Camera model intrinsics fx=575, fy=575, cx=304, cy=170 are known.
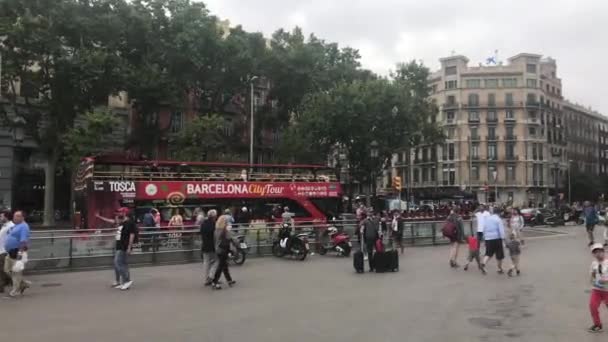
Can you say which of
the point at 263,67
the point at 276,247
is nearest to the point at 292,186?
the point at 276,247

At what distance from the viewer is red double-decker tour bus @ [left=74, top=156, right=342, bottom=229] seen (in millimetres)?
24188

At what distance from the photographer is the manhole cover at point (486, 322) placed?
870 centimetres

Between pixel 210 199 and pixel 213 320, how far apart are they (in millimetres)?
17968

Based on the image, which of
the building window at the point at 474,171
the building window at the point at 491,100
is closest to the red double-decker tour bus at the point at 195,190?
the building window at the point at 474,171

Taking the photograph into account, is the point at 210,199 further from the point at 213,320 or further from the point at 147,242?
the point at 213,320

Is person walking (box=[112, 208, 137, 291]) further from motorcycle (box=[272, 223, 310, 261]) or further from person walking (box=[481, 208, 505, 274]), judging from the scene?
person walking (box=[481, 208, 505, 274])

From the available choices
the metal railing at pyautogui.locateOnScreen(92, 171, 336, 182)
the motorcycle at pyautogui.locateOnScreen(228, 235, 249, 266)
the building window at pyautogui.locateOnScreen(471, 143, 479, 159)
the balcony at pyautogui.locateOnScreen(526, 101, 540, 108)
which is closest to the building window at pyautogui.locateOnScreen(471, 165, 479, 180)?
the building window at pyautogui.locateOnScreen(471, 143, 479, 159)

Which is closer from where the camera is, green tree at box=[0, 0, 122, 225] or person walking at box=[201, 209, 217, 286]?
person walking at box=[201, 209, 217, 286]

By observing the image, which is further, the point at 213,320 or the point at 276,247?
the point at 276,247

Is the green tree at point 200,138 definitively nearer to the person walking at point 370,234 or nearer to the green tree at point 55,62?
the green tree at point 55,62

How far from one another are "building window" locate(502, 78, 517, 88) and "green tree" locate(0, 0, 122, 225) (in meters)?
69.8

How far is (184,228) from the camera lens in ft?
66.8

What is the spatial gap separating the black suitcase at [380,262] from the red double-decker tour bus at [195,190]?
35.9ft

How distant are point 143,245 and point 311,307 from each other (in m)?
9.76
